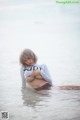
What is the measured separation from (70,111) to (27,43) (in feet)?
1.44

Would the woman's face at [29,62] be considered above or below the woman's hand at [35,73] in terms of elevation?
above

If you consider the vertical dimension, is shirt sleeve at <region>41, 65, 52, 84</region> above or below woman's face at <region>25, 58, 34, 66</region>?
below

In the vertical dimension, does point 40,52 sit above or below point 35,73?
above

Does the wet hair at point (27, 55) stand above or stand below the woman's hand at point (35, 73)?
above

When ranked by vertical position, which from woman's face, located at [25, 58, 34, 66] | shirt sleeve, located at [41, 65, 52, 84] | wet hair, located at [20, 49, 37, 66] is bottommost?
shirt sleeve, located at [41, 65, 52, 84]

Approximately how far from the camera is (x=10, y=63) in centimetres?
179

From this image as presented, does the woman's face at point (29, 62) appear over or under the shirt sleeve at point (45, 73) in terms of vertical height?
over

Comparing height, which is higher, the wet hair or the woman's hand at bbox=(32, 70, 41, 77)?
the wet hair

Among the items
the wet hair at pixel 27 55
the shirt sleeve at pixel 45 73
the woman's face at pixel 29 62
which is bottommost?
the shirt sleeve at pixel 45 73

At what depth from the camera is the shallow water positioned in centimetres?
175

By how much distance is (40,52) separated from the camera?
5.81 ft

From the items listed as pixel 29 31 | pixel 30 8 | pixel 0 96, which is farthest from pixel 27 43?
pixel 0 96

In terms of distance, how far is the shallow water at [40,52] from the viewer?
1751mm

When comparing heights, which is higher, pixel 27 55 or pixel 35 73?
pixel 27 55
